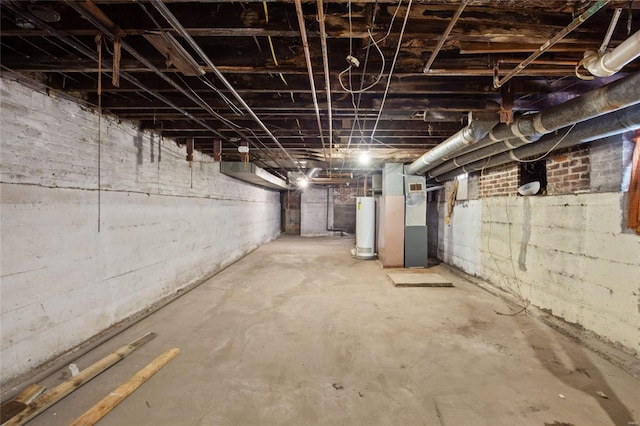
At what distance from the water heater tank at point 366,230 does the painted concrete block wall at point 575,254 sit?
8.28 feet

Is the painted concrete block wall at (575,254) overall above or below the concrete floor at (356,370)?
above

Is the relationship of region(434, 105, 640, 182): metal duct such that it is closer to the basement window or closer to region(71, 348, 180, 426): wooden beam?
the basement window

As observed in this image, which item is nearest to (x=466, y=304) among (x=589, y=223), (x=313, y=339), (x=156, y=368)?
(x=589, y=223)

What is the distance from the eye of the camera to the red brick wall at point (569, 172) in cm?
A: 270

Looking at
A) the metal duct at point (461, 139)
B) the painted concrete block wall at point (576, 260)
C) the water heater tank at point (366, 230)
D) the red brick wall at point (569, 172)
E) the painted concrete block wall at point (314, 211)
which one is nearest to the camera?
the painted concrete block wall at point (576, 260)

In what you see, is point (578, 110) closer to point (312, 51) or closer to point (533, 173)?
point (312, 51)

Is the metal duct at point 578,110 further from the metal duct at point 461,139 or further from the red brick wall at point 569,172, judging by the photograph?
the red brick wall at point 569,172

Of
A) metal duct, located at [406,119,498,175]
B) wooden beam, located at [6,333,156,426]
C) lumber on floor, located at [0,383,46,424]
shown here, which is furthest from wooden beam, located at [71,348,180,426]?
metal duct, located at [406,119,498,175]

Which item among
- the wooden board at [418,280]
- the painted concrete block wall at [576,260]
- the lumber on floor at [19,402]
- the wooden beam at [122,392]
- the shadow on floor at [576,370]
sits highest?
the painted concrete block wall at [576,260]

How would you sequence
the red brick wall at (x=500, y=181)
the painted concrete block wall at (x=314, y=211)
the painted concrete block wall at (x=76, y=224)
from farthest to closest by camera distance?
the painted concrete block wall at (x=314, y=211), the red brick wall at (x=500, y=181), the painted concrete block wall at (x=76, y=224)

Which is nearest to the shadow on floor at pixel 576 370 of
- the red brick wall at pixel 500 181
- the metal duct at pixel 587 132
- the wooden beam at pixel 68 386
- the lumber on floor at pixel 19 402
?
the metal duct at pixel 587 132

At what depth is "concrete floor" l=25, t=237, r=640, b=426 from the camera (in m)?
1.64

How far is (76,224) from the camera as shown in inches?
93.0

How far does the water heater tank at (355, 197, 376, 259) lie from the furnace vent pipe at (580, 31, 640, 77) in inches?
194
